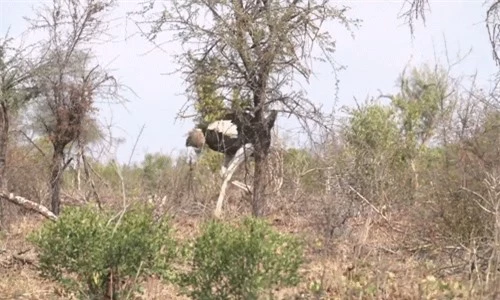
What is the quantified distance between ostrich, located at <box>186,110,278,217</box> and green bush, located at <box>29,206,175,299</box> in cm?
700

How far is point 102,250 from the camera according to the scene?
6914 millimetres

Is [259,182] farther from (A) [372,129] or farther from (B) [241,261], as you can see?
(A) [372,129]

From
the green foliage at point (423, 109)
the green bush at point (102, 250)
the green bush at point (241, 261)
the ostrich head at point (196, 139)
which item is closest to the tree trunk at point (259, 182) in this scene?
the ostrich head at point (196, 139)

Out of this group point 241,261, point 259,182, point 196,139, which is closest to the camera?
point 241,261

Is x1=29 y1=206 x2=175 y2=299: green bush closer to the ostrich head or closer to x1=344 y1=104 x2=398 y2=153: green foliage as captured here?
x1=344 y1=104 x2=398 y2=153: green foliage

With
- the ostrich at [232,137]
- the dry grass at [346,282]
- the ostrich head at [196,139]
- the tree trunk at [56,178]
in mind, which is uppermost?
the ostrich head at [196,139]

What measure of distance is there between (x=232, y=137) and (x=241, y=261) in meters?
11.6

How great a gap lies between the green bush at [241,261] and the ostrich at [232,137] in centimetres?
737

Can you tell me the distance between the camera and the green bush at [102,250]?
6906 millimetres

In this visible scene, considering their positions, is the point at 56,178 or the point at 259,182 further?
the point at 56,178

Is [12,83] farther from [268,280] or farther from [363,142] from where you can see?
[268,280]

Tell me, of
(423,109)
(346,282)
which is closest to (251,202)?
(346,282)

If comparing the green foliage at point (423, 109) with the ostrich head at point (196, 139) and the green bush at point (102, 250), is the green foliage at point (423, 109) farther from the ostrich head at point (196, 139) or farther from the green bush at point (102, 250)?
the green bush at point (102, 250)

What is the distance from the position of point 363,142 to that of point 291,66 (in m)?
6.84
